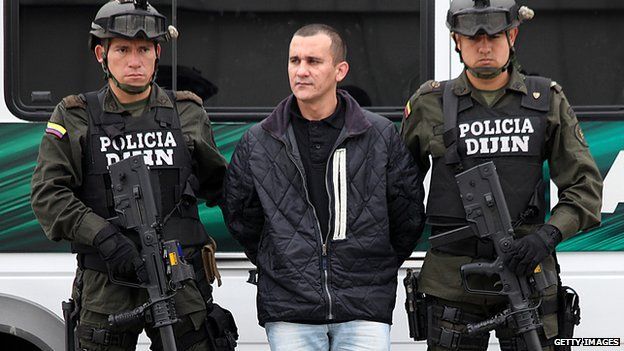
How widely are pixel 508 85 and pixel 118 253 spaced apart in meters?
1.56

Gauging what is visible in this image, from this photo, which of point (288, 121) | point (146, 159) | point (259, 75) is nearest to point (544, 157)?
point (288, 121)

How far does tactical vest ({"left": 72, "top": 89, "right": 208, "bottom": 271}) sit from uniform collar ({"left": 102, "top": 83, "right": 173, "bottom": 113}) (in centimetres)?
2

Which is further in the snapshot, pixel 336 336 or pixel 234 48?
pixel 234 48

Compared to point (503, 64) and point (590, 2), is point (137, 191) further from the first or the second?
point (590, 2)

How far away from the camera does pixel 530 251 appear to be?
3695 mm

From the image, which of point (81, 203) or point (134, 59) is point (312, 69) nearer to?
point (134, 59)

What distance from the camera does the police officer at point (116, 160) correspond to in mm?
3816

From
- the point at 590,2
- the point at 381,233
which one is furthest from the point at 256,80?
the point at 590,2

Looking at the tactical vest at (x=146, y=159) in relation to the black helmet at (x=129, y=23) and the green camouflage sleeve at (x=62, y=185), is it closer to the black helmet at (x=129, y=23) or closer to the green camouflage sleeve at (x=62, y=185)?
the green camouflage sleeve at (x=62, y=185)

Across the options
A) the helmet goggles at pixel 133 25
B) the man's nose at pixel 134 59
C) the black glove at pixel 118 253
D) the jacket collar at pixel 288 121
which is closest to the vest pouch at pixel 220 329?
the black glove at pixel 118 253

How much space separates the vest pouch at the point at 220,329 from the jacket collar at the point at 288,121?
747 millimetres

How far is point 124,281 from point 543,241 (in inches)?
60.0

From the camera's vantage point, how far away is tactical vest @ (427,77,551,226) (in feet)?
12.6

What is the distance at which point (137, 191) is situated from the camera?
12.4ft
